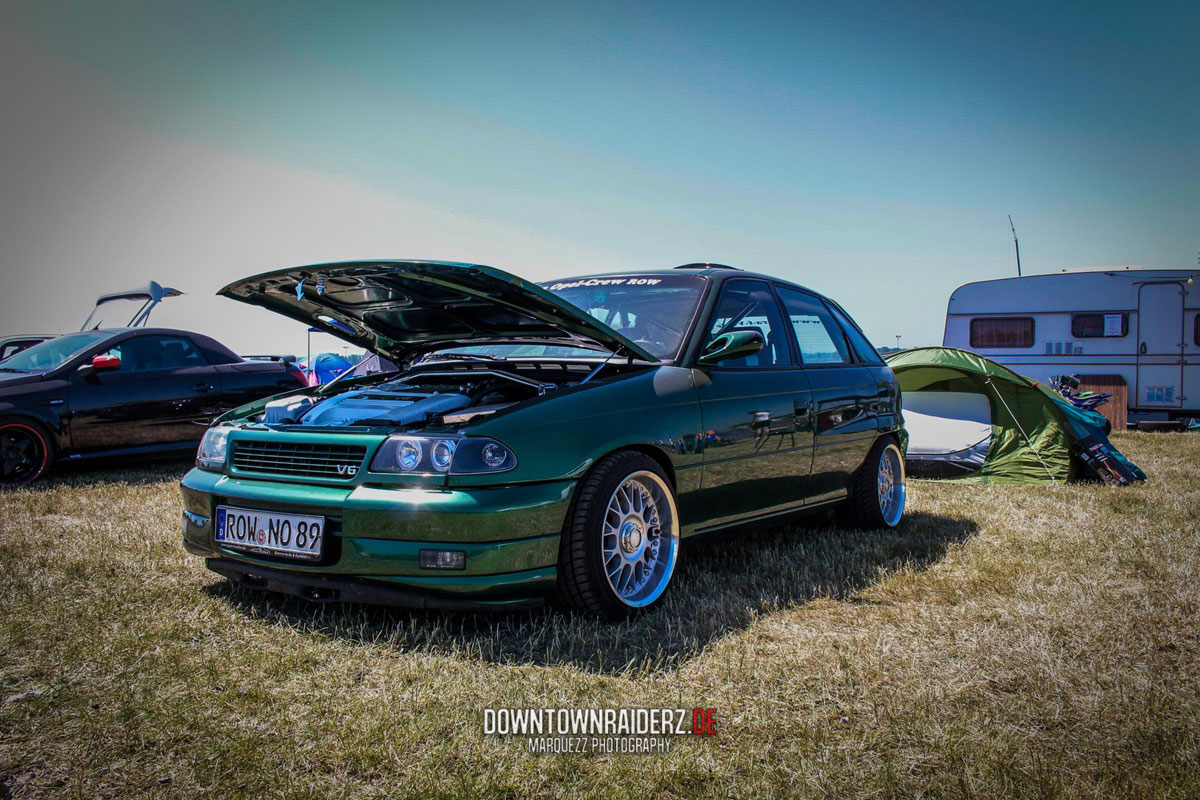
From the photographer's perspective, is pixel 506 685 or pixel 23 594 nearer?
pixel 506 685

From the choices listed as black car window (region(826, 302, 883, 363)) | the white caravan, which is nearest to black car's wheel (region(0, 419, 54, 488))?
black car window (region(826, 302, 883, 363))

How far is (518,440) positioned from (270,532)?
1.07 m

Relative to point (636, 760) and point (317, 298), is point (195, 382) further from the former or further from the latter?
point (636, 760)

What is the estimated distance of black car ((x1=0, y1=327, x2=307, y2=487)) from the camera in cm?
739

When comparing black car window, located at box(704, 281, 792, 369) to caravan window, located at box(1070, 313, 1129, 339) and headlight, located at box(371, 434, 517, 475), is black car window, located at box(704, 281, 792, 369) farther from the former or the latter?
caravan window, located at box(1070, 313, 1129, 339)

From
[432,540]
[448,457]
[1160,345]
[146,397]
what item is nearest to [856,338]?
[448,457]

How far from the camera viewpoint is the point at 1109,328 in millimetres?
12812

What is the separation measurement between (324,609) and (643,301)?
6.93 ft

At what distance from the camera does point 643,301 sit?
441cm

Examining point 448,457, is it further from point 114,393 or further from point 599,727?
point 114,393

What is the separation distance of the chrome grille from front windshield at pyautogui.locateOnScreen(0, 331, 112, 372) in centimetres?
539

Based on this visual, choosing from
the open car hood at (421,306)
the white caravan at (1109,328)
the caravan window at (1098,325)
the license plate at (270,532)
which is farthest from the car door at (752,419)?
the caravan window at (1098,325)

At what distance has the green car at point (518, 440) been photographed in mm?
3121

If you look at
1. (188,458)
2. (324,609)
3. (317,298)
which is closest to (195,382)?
(188,458)
